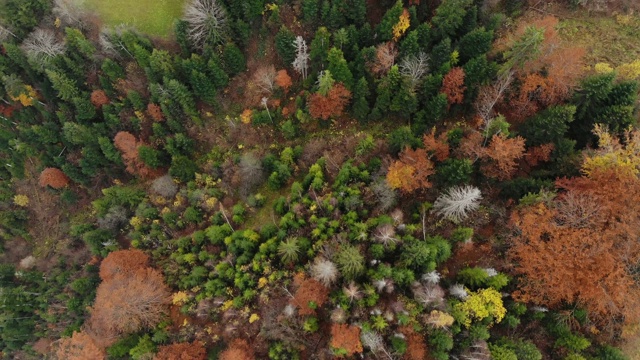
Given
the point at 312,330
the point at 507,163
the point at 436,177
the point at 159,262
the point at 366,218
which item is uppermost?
the point at 507,163

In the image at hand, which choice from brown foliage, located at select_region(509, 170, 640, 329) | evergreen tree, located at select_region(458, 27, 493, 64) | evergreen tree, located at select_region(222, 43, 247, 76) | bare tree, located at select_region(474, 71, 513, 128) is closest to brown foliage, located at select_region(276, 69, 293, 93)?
evergreen tree, located at select_region(222, 43, 247, 76)

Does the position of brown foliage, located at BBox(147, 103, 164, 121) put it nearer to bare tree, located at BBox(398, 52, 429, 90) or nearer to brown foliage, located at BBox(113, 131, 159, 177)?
brown foliage, located at BBox(113, 131, 159, 177)

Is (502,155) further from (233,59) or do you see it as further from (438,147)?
(233,59)

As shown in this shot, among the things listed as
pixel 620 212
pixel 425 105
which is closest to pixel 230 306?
pixel 425 105

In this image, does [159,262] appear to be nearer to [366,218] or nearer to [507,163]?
[366,218]

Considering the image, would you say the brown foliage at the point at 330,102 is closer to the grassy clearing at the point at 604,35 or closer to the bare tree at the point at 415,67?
the bare tree at the point at 415,67

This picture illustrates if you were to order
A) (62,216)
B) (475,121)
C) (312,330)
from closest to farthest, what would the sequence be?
(312,330)
(475,121)
(62,216)
